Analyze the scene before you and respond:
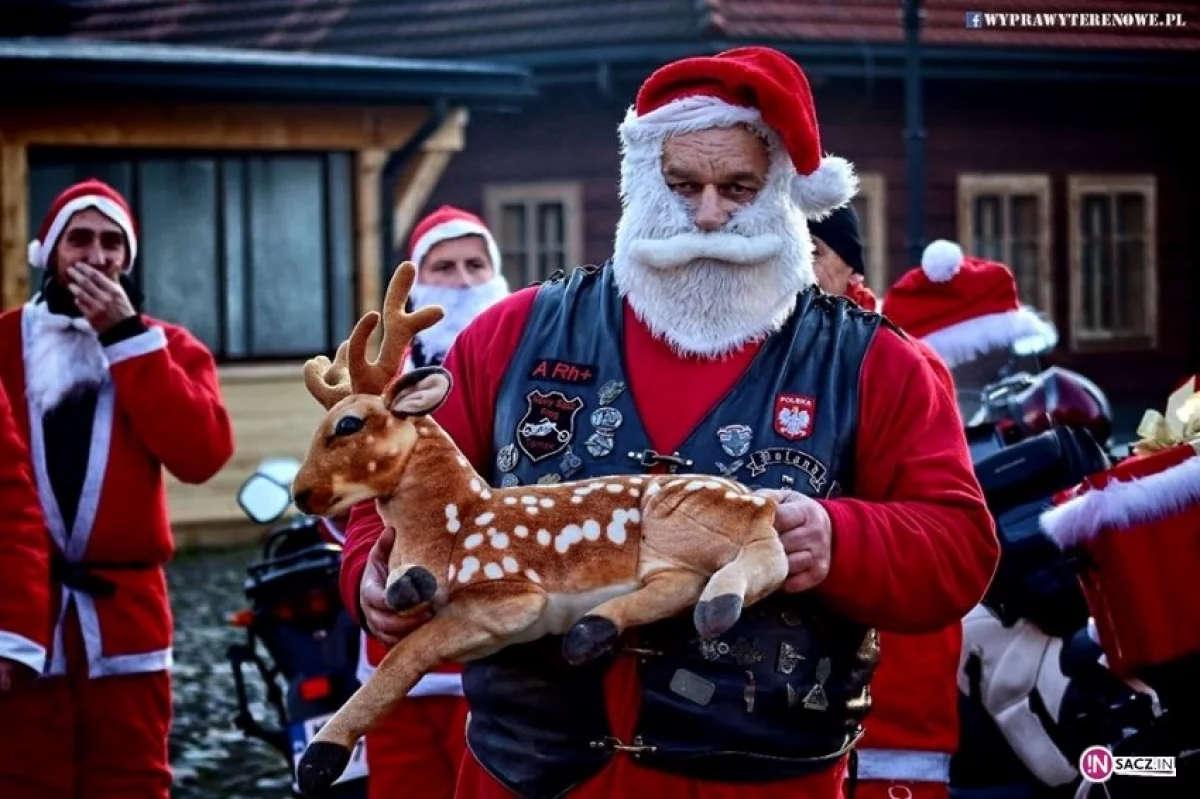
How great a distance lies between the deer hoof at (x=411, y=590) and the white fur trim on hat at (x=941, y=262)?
13.7 feet

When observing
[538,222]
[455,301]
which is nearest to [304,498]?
[455,301]

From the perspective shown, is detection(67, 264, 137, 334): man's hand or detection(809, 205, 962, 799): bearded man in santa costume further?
detection(67, 264, 137, 334): man's hand

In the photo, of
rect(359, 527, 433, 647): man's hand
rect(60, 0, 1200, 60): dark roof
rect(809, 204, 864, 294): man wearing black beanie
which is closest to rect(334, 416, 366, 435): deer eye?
rect(359, 527, 433, 647): man's hand

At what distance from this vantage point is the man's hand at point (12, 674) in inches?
200

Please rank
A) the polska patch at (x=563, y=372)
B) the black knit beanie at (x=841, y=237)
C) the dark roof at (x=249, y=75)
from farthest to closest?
1. the dark roof at (x=249, y=75)
2. the black knit beanie at (x=841, y=237)
3. the polska patch at (x=563, y=372)

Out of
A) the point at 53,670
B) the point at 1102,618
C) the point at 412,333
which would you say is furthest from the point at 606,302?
the point at 53,670

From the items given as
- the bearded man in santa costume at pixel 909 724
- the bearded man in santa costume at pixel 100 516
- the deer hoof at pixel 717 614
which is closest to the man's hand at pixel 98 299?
the bearded man in santa costume at pixel 100 516

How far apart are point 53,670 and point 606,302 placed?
2.50 metres

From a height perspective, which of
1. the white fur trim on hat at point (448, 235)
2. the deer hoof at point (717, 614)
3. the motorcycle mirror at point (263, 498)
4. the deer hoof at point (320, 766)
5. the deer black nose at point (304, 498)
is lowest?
the deer hoof at point (320, 766)

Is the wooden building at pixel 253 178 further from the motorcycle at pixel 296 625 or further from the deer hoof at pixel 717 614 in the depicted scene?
the deer hoof at pixel 717 614

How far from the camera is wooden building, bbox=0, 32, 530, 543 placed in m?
15.1

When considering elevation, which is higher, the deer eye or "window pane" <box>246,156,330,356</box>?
"window pane" <box>246,156,330,356</box>

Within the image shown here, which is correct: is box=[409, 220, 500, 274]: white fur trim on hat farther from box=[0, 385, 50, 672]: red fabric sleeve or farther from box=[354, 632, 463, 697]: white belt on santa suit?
box=[354, 632, 463, 697]: white belt on santa suit

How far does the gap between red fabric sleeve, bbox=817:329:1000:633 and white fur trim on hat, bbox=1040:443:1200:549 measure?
139cm
